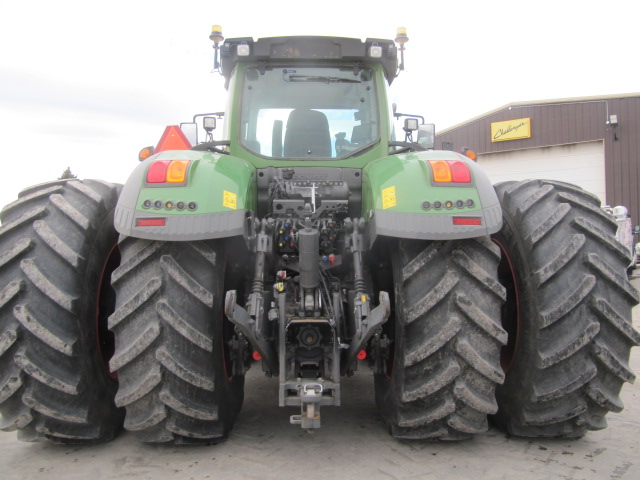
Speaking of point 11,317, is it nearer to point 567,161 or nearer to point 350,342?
point 350,342

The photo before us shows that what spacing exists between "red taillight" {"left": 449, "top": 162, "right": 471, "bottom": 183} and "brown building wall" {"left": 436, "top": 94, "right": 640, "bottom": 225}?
17.3 metres

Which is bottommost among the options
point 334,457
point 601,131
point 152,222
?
point 334,457

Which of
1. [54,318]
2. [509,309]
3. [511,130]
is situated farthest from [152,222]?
[511,130]

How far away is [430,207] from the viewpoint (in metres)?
2.87

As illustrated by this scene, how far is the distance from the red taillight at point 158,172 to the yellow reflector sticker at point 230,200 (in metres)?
0.32

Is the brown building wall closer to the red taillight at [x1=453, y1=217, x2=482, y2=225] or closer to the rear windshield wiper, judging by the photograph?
the rear windshield wiper

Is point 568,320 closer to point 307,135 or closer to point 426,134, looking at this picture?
point 426,134

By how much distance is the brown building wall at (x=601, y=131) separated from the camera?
1994 cm

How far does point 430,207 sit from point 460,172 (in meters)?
0.29

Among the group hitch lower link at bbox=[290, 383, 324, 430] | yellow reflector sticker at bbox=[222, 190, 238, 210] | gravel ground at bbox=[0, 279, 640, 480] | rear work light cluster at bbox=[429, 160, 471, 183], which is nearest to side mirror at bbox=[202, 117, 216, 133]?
yellow reflector sticker at bbox=[222, 190, 238, 210]

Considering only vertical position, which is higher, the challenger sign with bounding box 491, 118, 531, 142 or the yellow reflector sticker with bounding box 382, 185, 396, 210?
the challenger sign with bounding box 491, 118, 531, 142

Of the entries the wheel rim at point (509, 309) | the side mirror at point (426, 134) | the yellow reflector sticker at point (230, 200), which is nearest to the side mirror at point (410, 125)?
the side mirror at point (426, 134)

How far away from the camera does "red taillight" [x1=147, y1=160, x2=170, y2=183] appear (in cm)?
294

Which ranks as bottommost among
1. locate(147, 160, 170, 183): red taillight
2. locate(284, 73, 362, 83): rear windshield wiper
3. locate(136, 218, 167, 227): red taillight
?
locate(136, 218, 167, 227): red taillight
